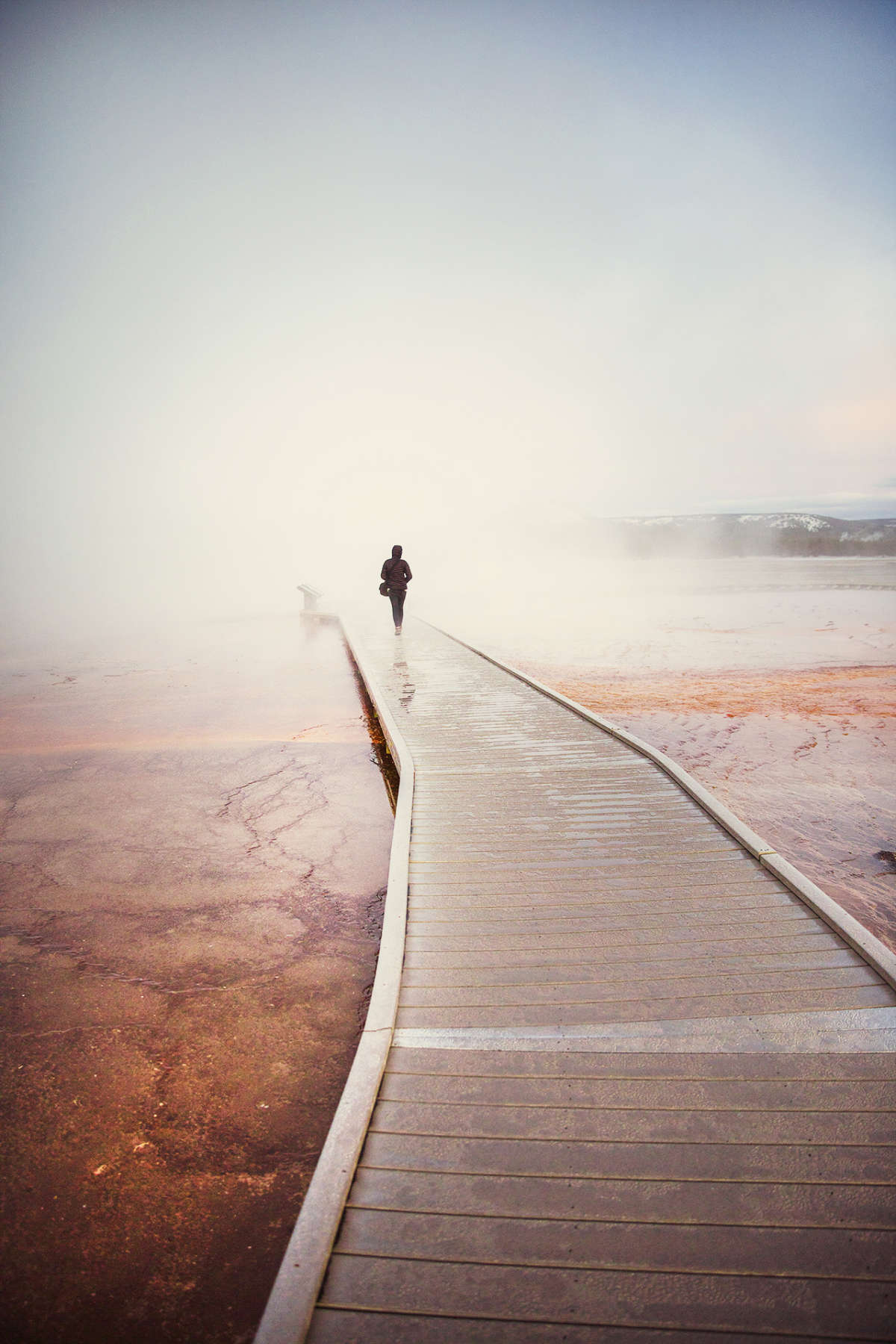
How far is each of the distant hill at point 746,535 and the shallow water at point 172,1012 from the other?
233 ft

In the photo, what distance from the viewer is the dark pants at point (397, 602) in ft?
44.8

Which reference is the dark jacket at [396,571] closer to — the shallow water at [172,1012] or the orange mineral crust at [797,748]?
the orange mineral crust at [797,748]

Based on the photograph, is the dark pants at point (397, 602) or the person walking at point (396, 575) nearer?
the person walking at point (396, 575)

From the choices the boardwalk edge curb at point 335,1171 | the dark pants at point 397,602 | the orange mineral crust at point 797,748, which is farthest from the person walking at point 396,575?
the boardwalk edge curb at point 335,1171

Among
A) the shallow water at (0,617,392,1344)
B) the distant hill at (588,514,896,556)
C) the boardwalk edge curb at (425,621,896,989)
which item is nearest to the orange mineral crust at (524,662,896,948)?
the boardwalk edge curb at (425,621,896,989)

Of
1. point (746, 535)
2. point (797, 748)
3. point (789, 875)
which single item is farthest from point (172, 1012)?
point (746, 535)

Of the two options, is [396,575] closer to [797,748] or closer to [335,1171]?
[797,748]

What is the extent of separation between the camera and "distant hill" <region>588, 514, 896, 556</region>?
7225cm

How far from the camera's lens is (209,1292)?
7.00 ft

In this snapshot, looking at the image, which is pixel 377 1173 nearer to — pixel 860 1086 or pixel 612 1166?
pixel 612 1166

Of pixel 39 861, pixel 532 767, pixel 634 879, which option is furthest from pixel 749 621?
pixel 39 861

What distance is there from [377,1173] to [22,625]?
27.6 metres

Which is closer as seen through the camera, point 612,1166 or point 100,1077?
Answer: point 612,1166

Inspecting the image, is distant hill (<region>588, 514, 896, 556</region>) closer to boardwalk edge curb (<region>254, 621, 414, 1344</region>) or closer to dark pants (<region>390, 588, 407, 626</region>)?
dark pants (<region>390, 588, 407, 626</region>)
